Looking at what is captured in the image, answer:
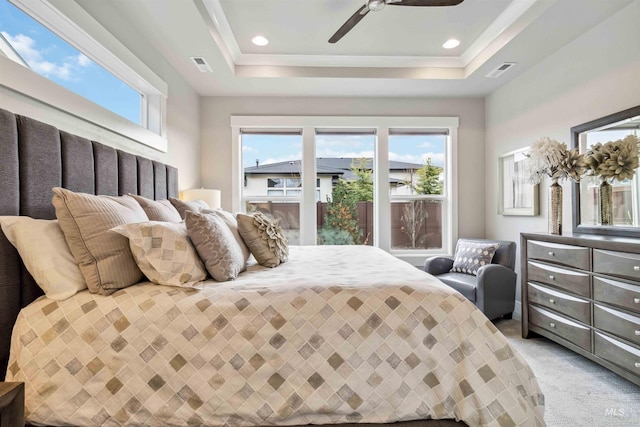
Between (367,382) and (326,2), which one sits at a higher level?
(326,2)

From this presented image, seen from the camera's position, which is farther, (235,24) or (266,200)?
(266,200)

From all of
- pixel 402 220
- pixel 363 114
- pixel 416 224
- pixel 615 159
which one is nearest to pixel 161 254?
pixel 615 159

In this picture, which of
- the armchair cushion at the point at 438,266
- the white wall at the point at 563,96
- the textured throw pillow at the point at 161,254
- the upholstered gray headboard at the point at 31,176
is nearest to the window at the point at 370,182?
the white wall at the point at 563,96

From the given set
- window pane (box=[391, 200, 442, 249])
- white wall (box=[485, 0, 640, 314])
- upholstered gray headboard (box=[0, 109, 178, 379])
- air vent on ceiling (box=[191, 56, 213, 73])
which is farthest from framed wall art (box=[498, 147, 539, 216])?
upholstered gray headboard (box=[0, 109, 178, 379])

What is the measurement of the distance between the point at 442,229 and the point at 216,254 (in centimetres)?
370

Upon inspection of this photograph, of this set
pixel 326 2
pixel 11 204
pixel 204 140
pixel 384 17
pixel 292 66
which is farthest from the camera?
pixel 204 140

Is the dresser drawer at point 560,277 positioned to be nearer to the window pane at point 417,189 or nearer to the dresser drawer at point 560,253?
the dresser drawer at point 560,253

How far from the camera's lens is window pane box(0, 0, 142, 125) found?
1714 millimetres

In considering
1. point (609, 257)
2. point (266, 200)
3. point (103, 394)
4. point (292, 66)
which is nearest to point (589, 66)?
point (609, 257)

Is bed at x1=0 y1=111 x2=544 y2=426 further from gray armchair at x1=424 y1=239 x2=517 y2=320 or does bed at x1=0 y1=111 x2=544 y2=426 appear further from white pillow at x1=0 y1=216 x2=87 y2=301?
gray armchair at x1=424 y1=239 x2=517 y2=320

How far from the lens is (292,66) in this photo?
12.0 ft

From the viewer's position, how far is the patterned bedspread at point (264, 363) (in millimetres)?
1245

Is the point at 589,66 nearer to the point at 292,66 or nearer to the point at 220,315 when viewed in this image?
the point at 292,66

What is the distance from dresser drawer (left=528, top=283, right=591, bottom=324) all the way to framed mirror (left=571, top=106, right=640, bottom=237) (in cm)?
60
